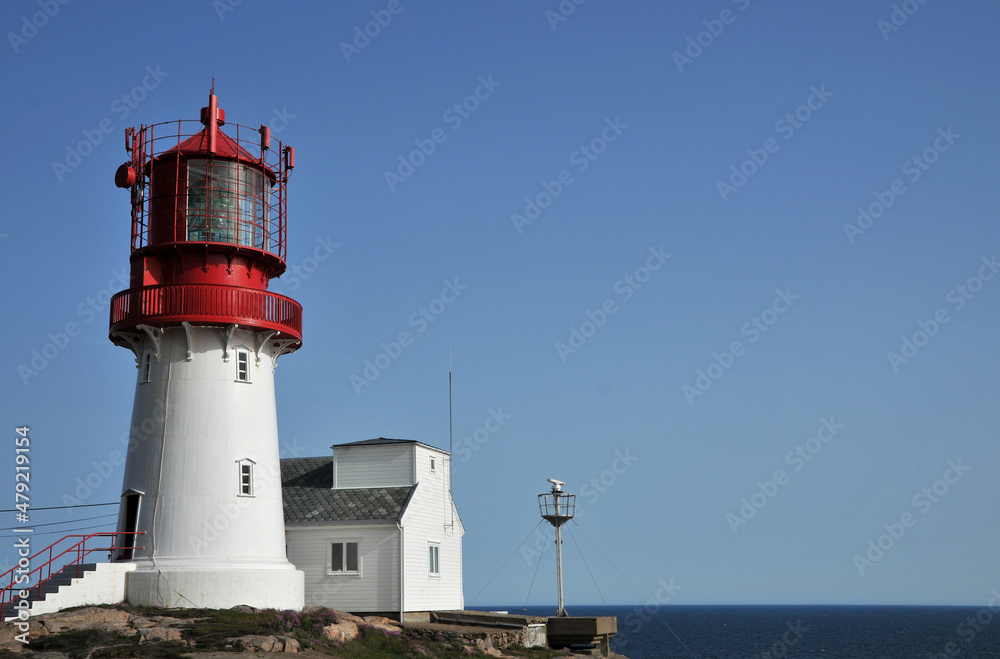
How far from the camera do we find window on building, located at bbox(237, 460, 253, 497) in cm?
3066

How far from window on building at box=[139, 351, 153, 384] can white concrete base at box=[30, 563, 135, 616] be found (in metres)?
5.40

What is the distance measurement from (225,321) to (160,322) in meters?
1.85

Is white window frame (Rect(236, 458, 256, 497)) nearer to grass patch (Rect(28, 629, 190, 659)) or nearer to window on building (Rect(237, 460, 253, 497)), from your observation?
window on building (Rect(237, 460, 253, 497))

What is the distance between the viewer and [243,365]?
31391mm

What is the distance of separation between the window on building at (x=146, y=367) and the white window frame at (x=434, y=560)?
38.7 feet

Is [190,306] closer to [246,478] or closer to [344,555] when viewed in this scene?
[246,478]

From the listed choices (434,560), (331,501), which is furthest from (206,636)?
(434,560)

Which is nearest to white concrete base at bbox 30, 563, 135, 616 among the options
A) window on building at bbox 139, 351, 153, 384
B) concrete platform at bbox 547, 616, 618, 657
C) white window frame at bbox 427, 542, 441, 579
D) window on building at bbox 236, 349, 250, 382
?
window on building at bbox 139, 351, 153, 384

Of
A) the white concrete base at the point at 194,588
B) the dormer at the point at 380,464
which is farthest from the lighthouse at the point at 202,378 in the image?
the dormer at the point at 380,464

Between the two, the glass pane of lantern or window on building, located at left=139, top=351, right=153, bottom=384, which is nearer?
the glass pane of lantern

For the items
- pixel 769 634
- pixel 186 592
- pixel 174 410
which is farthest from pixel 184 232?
pixel 769 634

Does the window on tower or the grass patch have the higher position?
the window on tower

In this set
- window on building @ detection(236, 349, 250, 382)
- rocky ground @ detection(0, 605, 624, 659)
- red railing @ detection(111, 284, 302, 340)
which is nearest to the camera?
rocky ground @ detection(0, 605, 624, 659)

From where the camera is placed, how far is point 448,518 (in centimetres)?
3934
